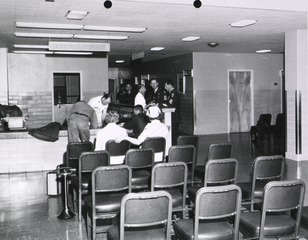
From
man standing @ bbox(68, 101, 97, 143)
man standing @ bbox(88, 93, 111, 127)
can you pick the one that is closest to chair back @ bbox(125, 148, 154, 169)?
man standing @ bbox(68, 101, 97, 143)

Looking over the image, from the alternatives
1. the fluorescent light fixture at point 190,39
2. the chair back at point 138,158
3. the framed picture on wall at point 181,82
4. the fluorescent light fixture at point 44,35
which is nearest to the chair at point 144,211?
the chair back at point 138,158

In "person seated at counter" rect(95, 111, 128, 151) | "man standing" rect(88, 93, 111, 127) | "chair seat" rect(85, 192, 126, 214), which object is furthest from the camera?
"man standing" rect(88, 93, 111, 127)

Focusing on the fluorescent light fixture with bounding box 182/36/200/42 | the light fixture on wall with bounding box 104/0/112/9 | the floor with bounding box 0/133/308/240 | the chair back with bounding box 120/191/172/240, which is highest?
the fluorescent light fixture with bounding box 182/36/200/42

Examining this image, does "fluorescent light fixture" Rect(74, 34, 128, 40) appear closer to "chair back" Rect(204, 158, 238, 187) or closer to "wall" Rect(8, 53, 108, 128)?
"wall" Rect(8, 53, 108, 128)

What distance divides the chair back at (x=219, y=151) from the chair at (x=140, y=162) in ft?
2.75

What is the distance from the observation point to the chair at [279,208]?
3.12 meters

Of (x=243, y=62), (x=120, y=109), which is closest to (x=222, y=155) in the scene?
(x=120, y=109)

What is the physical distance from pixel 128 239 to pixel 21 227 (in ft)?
7.02

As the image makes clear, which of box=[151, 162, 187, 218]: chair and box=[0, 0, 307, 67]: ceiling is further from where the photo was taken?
box=[0, 0, 307, 67]: ceiling

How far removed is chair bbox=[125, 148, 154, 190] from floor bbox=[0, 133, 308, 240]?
0.85 meters

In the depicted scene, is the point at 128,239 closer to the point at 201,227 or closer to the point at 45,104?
the point at 201,227

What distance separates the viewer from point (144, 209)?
9.48 ft

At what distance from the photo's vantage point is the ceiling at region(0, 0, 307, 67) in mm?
5953

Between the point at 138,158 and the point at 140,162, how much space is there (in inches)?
2.7
